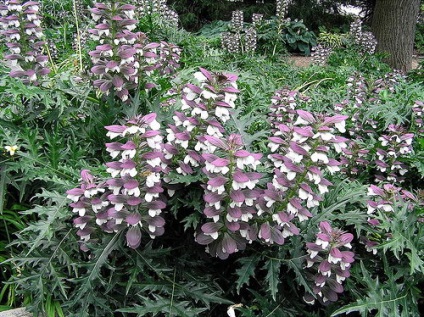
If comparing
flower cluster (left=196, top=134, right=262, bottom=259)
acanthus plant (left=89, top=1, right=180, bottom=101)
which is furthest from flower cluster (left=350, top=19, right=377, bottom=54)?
flower cluster (left=196, top=134, right=262, bottom=259)

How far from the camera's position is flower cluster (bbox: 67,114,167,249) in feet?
5.23

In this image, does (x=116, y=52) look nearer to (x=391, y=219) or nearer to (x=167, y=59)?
(x=167, y=59)

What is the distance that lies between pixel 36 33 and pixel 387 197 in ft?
6.48

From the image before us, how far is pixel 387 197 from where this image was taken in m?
1.90

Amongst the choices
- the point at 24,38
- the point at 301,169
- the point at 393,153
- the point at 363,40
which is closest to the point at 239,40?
the point at 363,40

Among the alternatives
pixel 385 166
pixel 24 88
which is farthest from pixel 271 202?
pixel 24 88

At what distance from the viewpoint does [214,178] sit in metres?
1.57

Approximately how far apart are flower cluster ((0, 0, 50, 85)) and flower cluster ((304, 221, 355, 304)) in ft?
5.50

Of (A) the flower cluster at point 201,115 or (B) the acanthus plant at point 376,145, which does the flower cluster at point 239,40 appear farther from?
(A) the flower cluster at point 201,115

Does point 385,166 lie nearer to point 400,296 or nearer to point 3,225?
point 400,296

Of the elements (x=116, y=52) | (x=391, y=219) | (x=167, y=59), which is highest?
(x=116, y=52)

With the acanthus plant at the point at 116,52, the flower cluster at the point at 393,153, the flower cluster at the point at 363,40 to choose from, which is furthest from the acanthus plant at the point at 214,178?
the flower cluster at the point at 363,40

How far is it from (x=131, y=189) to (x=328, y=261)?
79 cm

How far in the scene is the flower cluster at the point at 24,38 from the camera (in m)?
2.23
